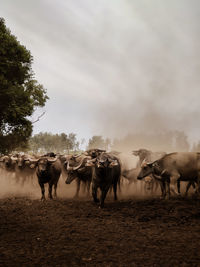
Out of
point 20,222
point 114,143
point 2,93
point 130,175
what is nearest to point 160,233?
point 20,222

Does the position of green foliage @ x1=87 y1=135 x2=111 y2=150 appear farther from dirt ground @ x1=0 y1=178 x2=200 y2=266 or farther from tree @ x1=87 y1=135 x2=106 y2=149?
dirt ground @ x1=0 y1=178 x2=200 y2=266

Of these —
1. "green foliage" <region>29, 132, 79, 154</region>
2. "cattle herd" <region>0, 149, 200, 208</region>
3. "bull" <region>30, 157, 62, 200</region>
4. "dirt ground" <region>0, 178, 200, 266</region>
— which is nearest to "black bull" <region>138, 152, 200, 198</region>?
"cattle herd" <region>0, 149, 200, 208</region>

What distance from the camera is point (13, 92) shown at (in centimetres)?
1880

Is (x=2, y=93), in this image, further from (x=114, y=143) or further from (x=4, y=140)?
(x=114, y=143)

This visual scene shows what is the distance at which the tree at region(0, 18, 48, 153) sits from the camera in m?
18.9

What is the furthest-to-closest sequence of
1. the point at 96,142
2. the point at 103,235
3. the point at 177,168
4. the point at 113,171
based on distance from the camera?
the point at 96,142
the point at 113,171
the point at 177,168
the point at 103,235

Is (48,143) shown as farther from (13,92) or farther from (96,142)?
(13,92)

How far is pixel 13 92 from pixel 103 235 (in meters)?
16.0

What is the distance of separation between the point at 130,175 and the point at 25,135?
11.1m

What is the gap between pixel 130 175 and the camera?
47.6 ft

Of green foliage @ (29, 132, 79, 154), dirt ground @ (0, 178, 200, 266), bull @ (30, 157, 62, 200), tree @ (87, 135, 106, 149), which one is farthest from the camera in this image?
tree @ (87, 135, 106, 149)

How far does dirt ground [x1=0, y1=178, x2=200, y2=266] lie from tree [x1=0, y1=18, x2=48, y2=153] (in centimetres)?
1170

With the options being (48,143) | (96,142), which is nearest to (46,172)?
(48,143)

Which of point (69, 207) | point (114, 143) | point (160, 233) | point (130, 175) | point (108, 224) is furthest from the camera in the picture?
point (114, 143)
